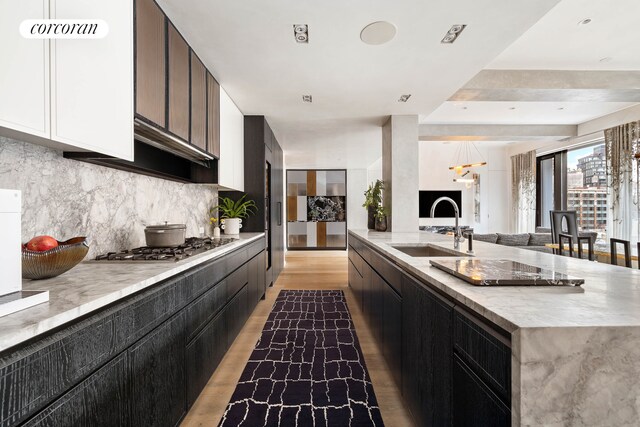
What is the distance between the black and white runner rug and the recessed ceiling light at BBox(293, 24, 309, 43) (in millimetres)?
2443

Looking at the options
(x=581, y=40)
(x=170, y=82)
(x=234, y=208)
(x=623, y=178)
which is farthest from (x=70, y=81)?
(x=623, y=178)

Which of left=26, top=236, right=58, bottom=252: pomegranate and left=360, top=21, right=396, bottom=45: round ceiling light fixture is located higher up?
left=360, top=21, right=396, bottom=45: round ceiling light fixture

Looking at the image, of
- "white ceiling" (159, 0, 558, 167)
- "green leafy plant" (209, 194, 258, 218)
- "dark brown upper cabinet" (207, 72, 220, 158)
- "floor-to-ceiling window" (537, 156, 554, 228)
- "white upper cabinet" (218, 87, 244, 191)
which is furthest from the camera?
"floor-to-ceiling window" (537, 156, 554, 228)

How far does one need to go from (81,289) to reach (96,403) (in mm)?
382

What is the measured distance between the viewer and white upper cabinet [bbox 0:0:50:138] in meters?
0.98

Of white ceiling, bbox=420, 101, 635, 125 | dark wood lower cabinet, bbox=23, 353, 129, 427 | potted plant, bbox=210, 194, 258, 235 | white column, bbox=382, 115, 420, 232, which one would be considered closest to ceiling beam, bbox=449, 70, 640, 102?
white column, bbox=382, 115, 420, 232

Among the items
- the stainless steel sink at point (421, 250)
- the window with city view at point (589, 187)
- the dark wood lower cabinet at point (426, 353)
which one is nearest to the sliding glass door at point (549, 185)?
the window with city view at point (589, 187)

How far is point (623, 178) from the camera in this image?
5.30 m

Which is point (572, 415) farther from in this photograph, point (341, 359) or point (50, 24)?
point (50, 24)

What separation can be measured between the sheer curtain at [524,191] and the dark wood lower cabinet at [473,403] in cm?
816

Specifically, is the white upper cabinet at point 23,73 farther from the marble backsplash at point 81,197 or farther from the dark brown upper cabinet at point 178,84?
the dark brown upper cabinet at point 178,84

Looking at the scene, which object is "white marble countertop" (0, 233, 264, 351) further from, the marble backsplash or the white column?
the white column

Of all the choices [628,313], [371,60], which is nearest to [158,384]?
[628,313]

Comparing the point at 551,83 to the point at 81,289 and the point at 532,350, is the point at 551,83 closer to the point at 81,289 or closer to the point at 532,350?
the point at 532,350
